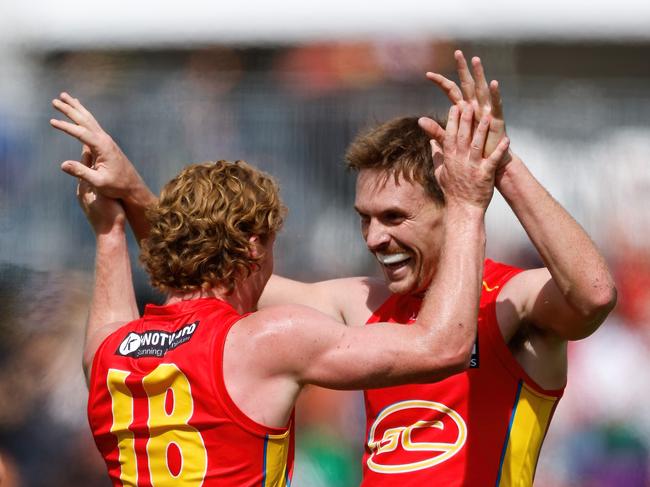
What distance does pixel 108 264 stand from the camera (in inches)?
103

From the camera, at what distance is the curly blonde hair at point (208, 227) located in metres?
2.27

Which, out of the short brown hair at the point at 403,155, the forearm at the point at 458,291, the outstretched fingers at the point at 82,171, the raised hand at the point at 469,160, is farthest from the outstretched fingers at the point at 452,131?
the outstretched fingers at the point at 82,171

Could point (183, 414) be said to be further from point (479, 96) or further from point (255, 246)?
point (479, 96)

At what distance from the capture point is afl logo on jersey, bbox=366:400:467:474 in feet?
8.10

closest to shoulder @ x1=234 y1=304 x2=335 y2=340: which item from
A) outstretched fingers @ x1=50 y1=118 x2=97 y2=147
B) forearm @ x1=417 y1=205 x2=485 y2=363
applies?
forearm @ x1=417 y1=205 x2=485 y2=363

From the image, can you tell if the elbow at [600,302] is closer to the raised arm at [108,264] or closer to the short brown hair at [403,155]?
the short brown hair at [403,155]

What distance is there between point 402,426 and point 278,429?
1.57ft

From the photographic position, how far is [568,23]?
13.1 ft

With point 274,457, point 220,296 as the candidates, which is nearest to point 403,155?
point 220,296

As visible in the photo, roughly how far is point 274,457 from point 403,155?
0.94 meters

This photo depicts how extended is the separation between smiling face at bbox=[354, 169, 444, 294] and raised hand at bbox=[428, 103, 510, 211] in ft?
1.42

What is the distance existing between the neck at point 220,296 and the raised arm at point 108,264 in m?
0.28

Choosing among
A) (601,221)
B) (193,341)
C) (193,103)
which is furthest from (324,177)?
(193,341)

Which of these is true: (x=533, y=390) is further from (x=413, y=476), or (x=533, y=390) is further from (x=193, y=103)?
(x=193, y=103)
